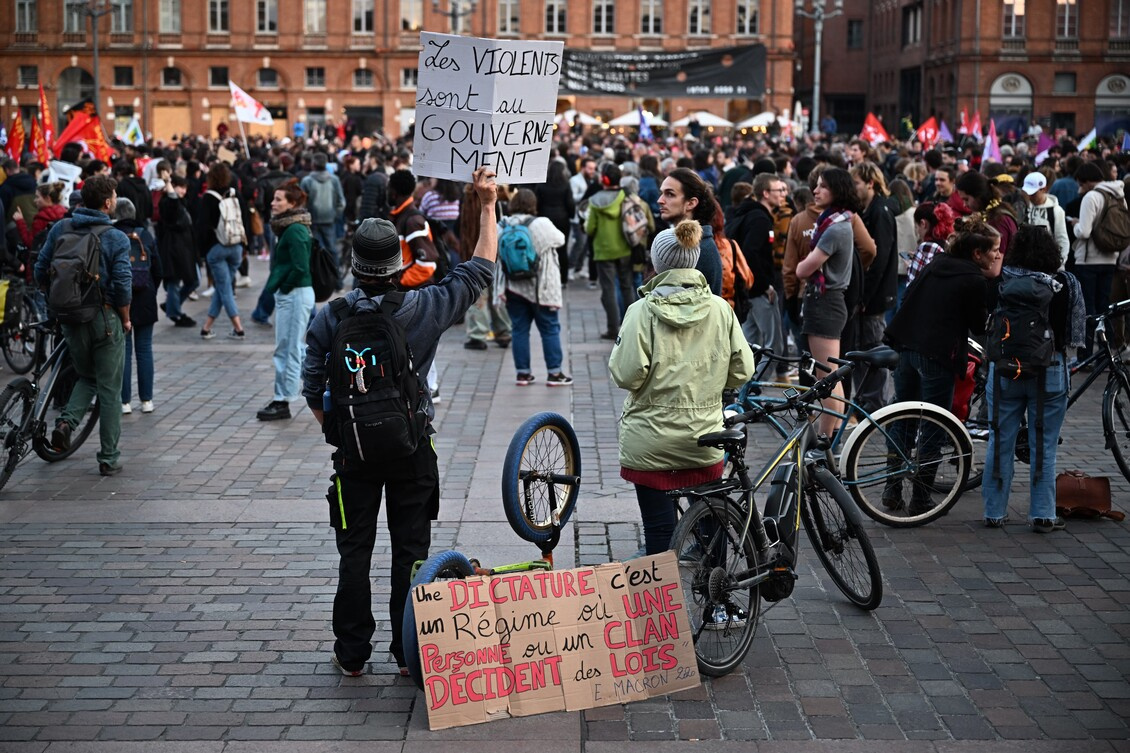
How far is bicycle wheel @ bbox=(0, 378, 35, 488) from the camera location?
8984 millimetres

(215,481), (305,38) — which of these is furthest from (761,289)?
(305,38)

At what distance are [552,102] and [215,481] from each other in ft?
12.3

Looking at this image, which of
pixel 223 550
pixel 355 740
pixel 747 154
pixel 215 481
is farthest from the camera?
pixel 747 154

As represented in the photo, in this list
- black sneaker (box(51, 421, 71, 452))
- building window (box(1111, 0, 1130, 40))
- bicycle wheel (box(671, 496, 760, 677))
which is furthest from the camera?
building window (box(1111, 0, 1130, 40))

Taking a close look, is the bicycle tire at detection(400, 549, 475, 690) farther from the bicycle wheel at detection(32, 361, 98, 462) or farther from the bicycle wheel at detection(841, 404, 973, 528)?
the bicycle wheel at detection(32, 361, 98, 462)

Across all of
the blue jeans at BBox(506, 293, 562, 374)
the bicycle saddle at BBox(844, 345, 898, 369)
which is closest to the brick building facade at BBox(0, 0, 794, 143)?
the blue jeans at BBox(506, 293, 562, 374)

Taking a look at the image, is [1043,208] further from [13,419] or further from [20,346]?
[20,346]

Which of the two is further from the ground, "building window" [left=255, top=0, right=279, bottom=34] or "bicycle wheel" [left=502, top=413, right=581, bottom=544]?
"building window" [left=255, top=0, right=279, bottom=34]

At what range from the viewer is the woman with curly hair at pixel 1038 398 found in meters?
8.01

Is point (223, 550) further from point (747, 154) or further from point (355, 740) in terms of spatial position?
point (747, 154)

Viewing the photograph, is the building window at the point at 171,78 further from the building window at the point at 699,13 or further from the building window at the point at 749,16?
the building window at the point at 749,16

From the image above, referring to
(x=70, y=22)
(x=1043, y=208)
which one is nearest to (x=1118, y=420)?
(x=1043, y=208)

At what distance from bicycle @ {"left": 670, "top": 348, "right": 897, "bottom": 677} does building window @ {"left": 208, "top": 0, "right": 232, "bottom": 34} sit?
6974 cm

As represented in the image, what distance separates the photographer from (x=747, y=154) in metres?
32.3
